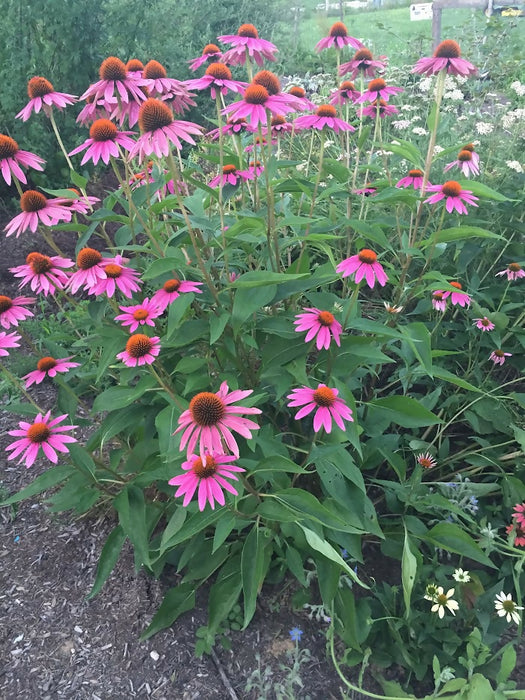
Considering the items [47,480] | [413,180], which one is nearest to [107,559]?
[47,480]

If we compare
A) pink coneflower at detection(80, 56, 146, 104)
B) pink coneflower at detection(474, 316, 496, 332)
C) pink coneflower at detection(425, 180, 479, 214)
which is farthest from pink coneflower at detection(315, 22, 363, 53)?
pink coneflower at detection(474, 316, 496, 332)

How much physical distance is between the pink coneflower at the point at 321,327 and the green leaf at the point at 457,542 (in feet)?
1.94

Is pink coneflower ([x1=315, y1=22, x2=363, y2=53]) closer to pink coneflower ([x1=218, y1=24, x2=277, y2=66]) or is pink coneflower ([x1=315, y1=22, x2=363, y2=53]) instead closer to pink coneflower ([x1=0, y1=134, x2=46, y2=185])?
pink coneflower ([x1=218, y1=24, x2=277, y2=66])

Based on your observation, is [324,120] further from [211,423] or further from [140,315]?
[211,423]

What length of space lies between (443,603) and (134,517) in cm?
82

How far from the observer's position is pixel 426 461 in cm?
175

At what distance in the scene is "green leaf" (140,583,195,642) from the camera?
162cm

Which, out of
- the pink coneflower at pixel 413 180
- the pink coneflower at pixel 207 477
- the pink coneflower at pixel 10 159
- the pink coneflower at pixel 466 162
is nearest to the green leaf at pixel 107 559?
the pink coneflower at pixel 207 477

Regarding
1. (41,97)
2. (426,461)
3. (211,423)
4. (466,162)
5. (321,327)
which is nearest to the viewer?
(211,423)

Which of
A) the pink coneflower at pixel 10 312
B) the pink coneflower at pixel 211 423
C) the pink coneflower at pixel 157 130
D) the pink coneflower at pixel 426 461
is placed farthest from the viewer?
the pink coneflower at pixel 426 461

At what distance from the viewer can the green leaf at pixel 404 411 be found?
1484 millimetres

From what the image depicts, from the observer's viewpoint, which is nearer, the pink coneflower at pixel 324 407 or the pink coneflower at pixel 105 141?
the pink coneflower at pixel 324 407

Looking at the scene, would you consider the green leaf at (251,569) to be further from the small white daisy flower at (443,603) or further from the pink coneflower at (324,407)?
the small white daisy flower at (443,603)

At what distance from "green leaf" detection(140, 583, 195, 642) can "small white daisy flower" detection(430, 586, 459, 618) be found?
26.3 inches
